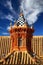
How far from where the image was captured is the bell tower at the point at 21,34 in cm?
3481

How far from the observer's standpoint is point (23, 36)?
35.0 meters

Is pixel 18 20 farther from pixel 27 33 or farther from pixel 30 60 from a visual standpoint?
pixel 30 60

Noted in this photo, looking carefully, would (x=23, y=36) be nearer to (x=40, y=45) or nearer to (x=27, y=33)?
(x=27, y=33)

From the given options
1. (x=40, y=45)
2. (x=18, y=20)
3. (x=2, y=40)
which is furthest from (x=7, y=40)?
(x=18, y=20)

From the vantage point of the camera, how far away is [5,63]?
32.3 metres

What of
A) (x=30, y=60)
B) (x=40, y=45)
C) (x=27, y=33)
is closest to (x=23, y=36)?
(x=27, y=33)

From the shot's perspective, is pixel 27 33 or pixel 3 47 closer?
pixel 27 33

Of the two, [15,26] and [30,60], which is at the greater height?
[15,26]

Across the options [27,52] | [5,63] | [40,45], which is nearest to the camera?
[5,63]

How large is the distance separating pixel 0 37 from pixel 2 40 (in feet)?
3.79

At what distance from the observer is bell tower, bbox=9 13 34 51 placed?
3481 centimetres

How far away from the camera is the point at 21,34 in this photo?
3494 cm

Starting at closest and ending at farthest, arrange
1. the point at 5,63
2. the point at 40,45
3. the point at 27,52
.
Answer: the point at 5,63 → the point at 27,52 → the point at 40,45

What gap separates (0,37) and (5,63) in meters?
55.0
